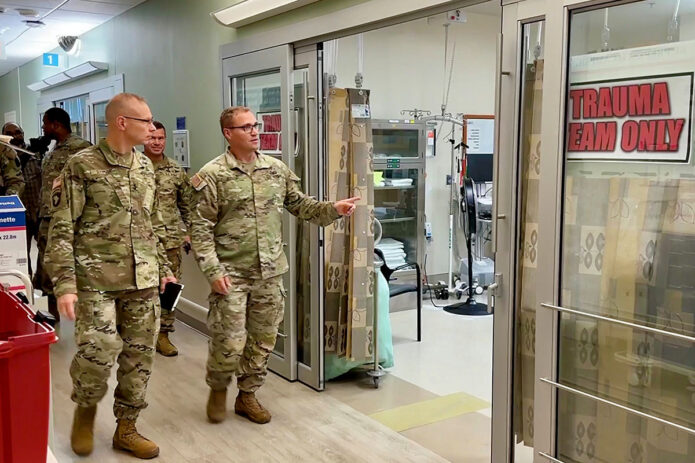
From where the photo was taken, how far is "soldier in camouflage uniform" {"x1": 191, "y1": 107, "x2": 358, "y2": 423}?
125 inches

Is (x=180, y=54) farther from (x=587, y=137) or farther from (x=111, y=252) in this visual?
(x=587, y=137)

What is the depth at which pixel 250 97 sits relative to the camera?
4.35 metres

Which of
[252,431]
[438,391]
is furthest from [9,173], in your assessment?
[438,391]

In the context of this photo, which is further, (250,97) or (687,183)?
(250,97)

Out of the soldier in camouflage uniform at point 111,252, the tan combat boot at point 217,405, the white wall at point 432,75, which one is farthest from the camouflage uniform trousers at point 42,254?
the white wall at point 432,75

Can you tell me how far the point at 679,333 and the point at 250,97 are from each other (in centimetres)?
305

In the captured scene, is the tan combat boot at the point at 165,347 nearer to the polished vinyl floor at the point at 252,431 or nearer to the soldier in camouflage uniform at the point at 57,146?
the polished vinyl floor at the point at 252,431

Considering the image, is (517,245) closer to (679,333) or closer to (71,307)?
(679,333)

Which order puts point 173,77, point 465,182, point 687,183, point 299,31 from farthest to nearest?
point 465,182
point 173,77
point 299,31
point 687,183

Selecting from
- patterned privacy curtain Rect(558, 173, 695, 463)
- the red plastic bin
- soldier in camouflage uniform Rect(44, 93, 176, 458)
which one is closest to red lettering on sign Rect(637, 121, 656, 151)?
patterned privacy curtain Rect(558, 173, 695, 463)

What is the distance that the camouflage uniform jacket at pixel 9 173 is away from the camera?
15.7 ft

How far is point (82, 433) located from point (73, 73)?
561 cm

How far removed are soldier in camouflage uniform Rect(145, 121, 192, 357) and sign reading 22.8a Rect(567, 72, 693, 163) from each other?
261cm

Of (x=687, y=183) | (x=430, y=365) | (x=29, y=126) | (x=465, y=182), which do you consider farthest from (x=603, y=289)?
(x=29, y=126)
